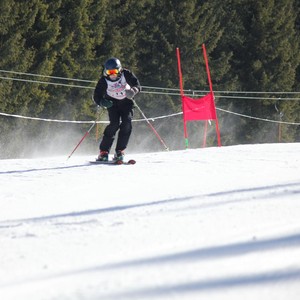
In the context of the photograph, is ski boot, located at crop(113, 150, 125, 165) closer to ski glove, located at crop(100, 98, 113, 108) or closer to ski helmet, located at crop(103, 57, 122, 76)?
ski glove, located at crop(100, 98, 113, 108)

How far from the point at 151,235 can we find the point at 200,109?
36.8ft

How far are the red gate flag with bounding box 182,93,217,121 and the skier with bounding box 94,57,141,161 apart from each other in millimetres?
6169

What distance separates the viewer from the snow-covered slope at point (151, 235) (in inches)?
114

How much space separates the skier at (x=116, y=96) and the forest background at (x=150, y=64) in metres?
7.93

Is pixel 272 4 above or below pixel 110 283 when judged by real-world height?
above

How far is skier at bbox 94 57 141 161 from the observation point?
8.34 m

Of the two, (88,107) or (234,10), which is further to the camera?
(234,10)

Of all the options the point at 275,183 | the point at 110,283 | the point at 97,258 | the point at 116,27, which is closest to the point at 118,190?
the point at 275,183

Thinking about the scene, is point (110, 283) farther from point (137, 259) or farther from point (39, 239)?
point (39, 239)

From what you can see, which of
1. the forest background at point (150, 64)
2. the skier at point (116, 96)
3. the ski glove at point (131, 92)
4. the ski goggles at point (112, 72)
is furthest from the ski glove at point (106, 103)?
the forest background at point (150, 64)

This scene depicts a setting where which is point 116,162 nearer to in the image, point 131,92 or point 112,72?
point 131,92

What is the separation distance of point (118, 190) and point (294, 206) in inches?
73.1

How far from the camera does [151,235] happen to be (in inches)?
151

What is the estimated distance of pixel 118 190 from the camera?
6027 millimetres
